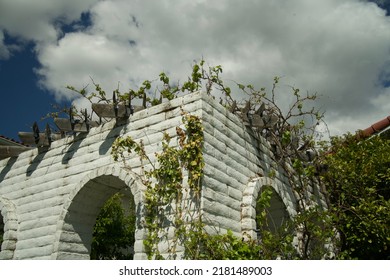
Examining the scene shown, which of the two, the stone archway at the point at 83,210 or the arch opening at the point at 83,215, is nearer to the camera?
the stone archway at the point at 83,210

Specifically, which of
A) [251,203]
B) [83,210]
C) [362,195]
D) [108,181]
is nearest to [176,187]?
[251,203]

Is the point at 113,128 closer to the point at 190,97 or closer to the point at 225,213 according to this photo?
the point at 190,97

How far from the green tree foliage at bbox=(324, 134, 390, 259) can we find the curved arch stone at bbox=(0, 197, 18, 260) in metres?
5.57

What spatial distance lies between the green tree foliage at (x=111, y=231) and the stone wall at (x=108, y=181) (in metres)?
3.37

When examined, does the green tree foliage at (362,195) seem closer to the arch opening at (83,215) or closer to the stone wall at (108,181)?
the stone wall at (108,181)

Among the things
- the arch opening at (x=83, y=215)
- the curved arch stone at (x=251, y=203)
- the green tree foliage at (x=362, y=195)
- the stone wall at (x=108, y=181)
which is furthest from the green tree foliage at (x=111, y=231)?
the green tree foliage at (x=362, y=195)

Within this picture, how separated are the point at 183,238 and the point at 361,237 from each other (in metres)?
Answer: 4.61

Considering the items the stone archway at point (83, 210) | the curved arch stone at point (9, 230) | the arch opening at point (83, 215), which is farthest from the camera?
the curved arch stone at point (9, 230)

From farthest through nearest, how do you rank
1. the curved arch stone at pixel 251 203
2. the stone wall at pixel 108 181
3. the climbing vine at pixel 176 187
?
1. the curved arch stone at pixel 251 203
2. the stone wall at pixel 108 181
3. the climbing vine at pixel 176 187

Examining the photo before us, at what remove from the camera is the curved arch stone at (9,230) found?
6031mm

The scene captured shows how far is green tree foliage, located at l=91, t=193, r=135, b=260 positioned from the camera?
9.85m

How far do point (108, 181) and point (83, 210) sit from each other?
2.21 feet

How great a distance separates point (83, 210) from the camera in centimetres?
593

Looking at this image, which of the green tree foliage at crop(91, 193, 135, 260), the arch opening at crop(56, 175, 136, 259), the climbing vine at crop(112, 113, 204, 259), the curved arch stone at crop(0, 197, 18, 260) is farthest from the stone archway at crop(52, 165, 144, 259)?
the green tree foliage at crop(91, 193, 135, 260)
